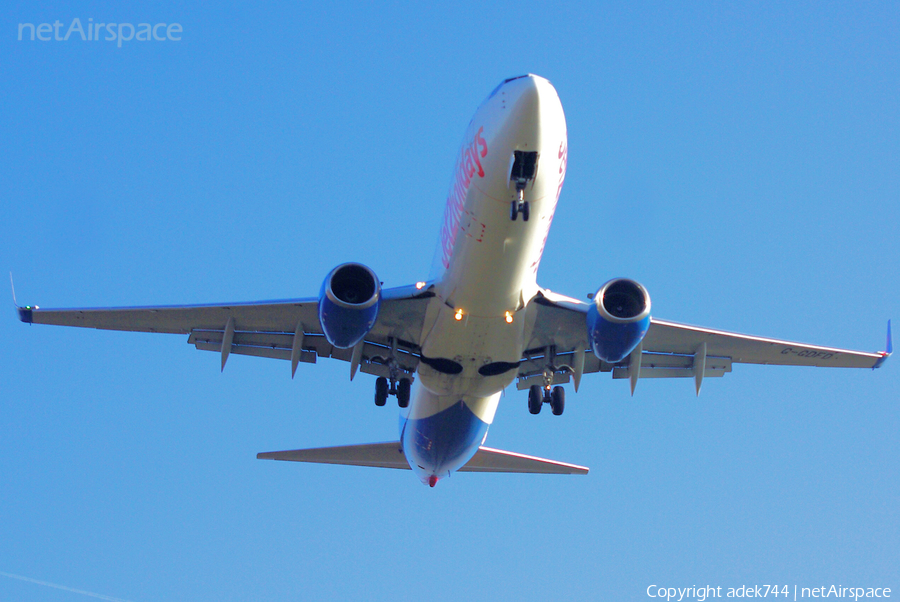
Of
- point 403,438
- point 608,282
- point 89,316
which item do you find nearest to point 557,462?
point 403,438

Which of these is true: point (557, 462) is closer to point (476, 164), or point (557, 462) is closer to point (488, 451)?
point (488, 451)

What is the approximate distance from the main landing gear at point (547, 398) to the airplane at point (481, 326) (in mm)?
34

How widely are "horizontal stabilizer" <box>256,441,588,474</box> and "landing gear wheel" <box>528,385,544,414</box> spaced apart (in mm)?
3315

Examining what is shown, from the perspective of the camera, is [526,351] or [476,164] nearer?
[476,164]

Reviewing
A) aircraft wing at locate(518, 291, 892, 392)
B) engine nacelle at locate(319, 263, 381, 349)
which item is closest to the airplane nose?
engine nacelle at locate(319, 263, 381, 349)

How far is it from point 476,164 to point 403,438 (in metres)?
9.20

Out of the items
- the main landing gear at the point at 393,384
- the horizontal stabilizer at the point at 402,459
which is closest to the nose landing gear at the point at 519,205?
the main landing gear at the point at 393,384

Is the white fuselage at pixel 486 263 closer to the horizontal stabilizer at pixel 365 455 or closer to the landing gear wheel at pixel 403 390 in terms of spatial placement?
the landing gear wheel at pixel 403 390

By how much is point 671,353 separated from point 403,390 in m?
6.52

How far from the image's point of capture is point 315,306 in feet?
60.7

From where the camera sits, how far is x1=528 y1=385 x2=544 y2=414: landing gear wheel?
65.9 ft

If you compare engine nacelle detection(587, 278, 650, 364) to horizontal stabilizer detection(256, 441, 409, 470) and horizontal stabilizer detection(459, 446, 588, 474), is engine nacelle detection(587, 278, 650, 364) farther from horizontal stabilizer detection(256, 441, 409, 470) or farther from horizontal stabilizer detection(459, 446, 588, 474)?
horizontal stabilizer detection(256, 441, 409, 470)

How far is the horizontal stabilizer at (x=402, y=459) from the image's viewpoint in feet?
75.2

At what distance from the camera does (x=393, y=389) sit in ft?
64.0
